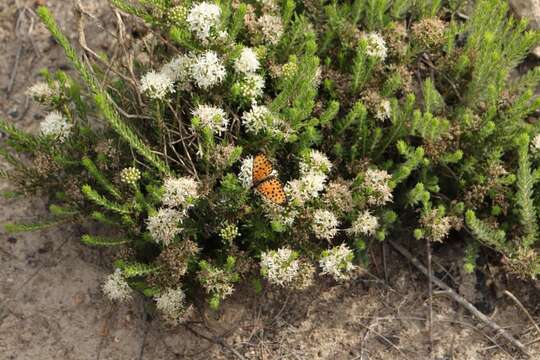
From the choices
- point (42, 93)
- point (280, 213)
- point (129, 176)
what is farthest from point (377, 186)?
point (42, 93)

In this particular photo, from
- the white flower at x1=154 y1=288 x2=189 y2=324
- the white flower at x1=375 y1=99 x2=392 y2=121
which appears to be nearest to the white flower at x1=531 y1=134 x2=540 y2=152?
the white flower at x1=375 y1=99 x2=392 y2=121

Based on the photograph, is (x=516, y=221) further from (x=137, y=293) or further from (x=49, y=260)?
(x=49, y=260)

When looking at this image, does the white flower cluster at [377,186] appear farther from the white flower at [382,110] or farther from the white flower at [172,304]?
the white flower at [172,304]

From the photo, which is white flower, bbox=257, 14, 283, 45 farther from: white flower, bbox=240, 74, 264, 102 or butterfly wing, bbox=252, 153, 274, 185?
butterfly wing, bbox=252, 153, 274, 185

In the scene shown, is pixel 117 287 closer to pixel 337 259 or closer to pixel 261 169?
pixel 261 169

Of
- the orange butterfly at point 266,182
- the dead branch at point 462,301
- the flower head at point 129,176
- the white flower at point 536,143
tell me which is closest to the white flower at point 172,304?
the flower head at point 129,176

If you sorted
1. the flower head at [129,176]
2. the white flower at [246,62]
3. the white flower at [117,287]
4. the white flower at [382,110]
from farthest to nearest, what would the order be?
the white flower at [382,110]
the white flower at [117,287]
the white flower at [246,62]
the flower head at [129,176]

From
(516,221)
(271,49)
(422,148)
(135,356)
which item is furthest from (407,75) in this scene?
(135,356)
